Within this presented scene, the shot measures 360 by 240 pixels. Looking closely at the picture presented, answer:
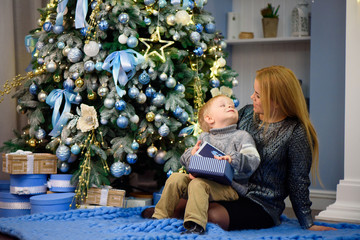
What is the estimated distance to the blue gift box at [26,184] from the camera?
2486mm

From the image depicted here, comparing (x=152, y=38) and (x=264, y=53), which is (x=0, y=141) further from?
(x=264, y=53)

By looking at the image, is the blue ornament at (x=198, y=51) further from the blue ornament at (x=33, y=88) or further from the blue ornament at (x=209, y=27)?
the blue ornament at (x=33, y=88)

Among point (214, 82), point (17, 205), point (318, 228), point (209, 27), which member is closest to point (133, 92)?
point (214, 82)

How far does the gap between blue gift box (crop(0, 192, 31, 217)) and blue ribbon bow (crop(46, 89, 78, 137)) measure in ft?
1.23

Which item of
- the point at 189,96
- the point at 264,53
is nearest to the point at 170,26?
the point at 189,96

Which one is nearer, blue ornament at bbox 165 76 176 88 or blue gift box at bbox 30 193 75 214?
blue gift box at bbox 30 193 75 214

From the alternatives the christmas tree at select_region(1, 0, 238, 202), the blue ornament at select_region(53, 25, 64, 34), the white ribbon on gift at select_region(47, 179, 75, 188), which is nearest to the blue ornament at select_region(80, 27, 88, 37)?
the christmas tree at select_region(1, 0, 238, 202)

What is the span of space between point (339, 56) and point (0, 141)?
238 cm

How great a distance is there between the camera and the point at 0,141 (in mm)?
3039

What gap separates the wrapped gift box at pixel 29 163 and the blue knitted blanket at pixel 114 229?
331 mm

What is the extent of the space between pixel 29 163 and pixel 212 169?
1.10 m

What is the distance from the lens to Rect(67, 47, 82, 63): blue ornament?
246cm

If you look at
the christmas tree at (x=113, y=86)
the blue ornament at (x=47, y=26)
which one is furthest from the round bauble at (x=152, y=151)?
the blue ornament at (x=47, y=26)

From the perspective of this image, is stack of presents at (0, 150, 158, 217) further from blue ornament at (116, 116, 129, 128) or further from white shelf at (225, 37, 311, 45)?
white shelf at (225, 37, 311, 45)
